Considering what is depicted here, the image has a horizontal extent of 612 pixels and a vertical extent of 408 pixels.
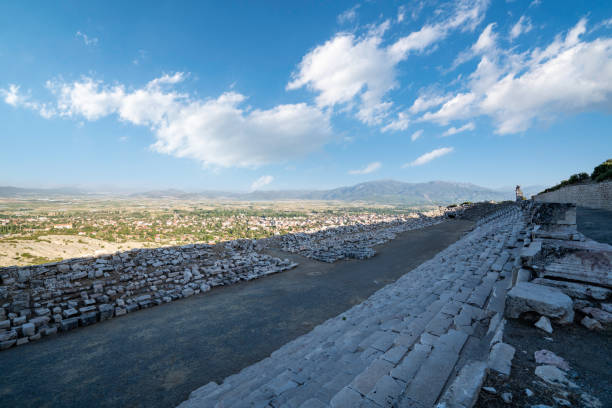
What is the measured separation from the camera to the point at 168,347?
622 centimetres

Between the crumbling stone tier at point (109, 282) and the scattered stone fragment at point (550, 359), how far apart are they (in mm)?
10436

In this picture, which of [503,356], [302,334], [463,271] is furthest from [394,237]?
[503,356]

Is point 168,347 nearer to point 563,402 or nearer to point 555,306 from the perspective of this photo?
point 563,402

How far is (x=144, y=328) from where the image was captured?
284 inches

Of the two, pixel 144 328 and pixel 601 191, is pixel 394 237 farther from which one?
pixel 144 328

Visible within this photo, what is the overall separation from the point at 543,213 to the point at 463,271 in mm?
2836

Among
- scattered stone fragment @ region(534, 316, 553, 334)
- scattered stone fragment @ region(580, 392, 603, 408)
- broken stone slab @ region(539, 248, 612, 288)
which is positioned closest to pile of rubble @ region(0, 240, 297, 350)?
scattered stone fragment @ region(534, 316, 553, 334)

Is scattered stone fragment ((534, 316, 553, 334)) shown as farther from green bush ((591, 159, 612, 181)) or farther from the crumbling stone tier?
green bush ((591, 159, 612, 181))

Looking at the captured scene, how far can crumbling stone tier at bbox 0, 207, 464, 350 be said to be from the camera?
727cm

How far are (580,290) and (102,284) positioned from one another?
14.0m

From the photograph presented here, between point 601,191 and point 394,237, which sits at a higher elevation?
point 601,191

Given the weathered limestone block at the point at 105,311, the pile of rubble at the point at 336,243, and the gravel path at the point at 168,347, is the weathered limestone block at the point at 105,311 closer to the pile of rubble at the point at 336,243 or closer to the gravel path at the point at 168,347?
the gravel path at the point at 168,347

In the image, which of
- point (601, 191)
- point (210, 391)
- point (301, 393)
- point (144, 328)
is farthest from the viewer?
point (601, 191)

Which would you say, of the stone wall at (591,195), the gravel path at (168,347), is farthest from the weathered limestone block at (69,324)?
the stone wall at (591,195)
